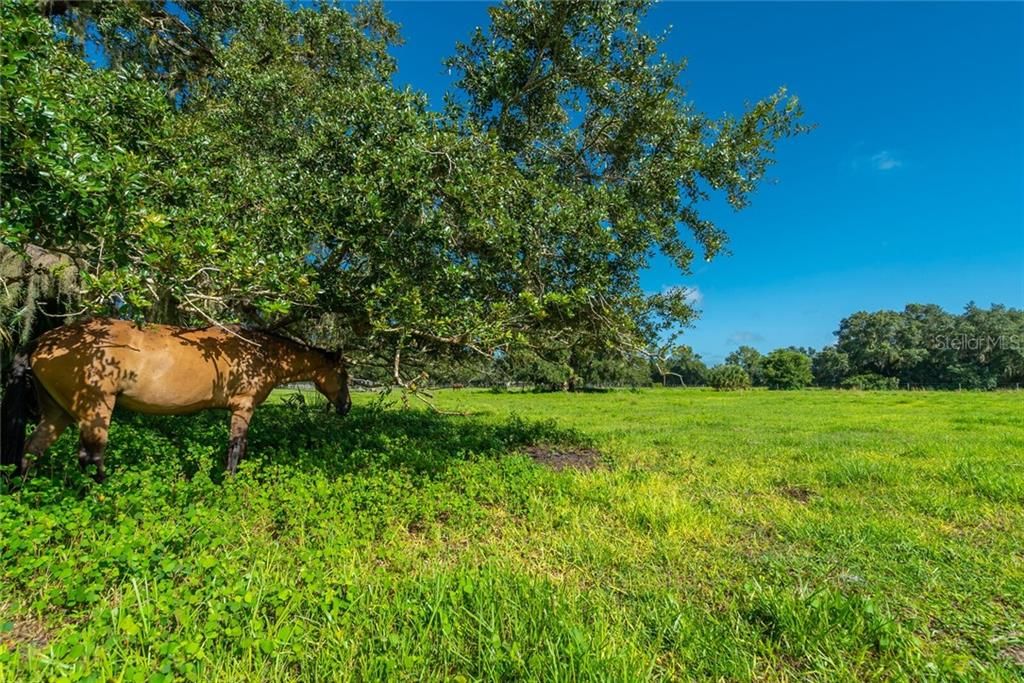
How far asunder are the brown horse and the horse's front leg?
1 cm

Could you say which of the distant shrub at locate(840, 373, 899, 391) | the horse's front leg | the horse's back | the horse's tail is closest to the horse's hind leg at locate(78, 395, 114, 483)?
the horse's back

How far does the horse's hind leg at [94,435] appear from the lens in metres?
5.84

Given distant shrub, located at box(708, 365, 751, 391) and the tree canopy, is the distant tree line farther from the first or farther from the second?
the tree canopy

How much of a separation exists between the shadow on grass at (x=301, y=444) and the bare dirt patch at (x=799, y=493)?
15.4 ft

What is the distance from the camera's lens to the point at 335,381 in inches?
347

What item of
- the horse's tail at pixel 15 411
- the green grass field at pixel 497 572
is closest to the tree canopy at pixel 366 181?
the horse's tail at pixel 15 411

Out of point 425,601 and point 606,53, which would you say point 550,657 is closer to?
point 425,601

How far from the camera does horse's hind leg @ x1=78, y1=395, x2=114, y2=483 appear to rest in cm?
584

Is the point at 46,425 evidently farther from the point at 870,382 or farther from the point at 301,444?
the point at 870,382

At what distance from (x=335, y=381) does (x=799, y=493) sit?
7958mm

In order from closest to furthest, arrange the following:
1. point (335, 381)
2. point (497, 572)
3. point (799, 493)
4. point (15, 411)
A: point (497, 572), point (15, 411), point (799, 493), point (335, 381)

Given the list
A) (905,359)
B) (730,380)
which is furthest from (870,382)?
(730,380)

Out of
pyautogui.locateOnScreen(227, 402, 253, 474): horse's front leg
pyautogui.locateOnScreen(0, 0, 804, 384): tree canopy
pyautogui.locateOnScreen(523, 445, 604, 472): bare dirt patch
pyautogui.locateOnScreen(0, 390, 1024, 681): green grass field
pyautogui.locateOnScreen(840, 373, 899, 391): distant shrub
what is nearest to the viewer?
pyautogui.locateOnScreen(0, 390, 1024, 681): green grass field

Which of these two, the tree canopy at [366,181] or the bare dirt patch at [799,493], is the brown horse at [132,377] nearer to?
the tree canopy at [366,181]
